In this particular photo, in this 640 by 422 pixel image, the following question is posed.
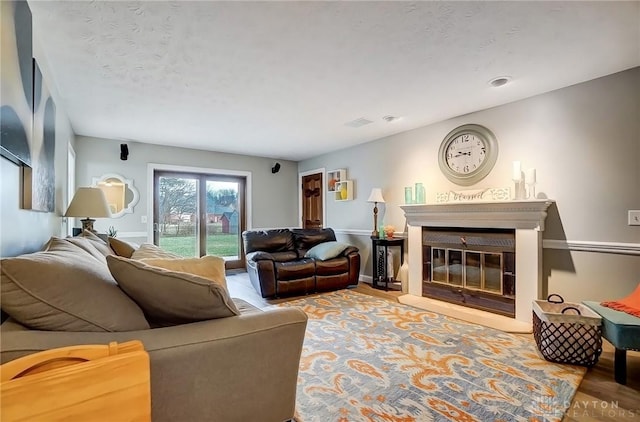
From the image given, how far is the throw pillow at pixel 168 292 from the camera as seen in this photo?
1.18 meters

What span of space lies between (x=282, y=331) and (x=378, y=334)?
5.70ft

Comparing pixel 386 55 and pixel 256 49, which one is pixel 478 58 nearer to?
pixel 386 55

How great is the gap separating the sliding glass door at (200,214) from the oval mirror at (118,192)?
1.21 feet

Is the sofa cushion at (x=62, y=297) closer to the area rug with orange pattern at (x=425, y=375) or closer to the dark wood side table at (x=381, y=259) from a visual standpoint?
the area rug with orange pattern at (x=425, y=375)

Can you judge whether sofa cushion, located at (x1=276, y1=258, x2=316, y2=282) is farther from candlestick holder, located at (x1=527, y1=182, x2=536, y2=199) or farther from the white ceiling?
candlestick holder, located at (x1=527, y1=182, x2=536, y2=199)

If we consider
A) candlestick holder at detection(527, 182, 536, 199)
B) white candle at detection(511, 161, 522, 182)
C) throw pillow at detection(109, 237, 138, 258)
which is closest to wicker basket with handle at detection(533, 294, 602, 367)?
candlestick holder at detection(527, 182, 536, 199)

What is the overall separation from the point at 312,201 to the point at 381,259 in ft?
7.34

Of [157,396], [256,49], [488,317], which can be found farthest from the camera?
[488,317]

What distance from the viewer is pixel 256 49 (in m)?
2.26

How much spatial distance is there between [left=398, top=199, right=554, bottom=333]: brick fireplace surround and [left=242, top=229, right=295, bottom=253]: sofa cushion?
6.66ft

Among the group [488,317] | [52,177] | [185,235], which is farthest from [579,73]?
[185,235]

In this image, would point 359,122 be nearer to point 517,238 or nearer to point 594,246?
point 517,238

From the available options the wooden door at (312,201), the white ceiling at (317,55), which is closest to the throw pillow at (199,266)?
the white ceiling at (317,55)

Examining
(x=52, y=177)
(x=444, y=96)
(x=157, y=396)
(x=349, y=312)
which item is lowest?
(x=349, y=312)
